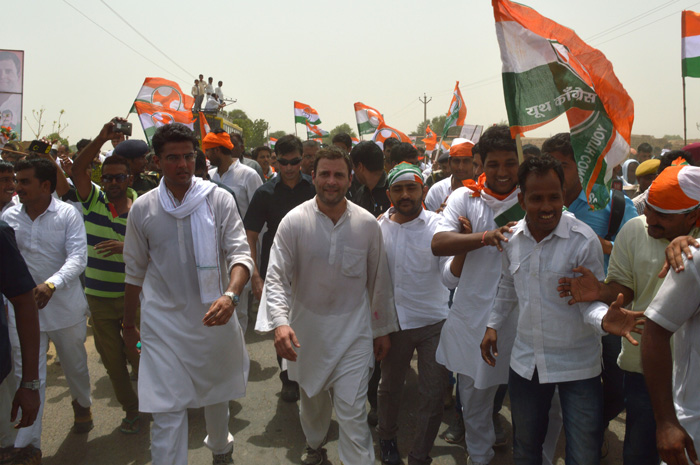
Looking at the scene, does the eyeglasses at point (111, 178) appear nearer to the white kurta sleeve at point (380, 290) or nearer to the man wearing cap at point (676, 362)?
the white kurta sleeve at point (380, 290)

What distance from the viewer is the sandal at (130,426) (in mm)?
4488

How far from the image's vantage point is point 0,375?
9.00ft

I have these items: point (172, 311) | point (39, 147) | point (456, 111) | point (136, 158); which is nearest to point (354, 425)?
point (172, 311)

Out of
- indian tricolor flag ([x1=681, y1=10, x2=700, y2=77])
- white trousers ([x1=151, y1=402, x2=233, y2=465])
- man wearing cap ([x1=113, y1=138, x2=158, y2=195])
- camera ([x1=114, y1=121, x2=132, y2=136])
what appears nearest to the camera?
white trousers ([x1=151, y1=402, x2=233, y2=465])

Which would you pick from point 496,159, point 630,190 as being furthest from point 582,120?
point 630,190

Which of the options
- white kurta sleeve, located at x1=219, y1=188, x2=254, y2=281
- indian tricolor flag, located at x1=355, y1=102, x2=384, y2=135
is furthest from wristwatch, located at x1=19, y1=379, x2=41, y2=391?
indian tricolor flag, located at x1=355, y1=102, x2=384, y2=135

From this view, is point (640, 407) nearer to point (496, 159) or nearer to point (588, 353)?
point (588, 353)

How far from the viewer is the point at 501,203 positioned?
3486mm

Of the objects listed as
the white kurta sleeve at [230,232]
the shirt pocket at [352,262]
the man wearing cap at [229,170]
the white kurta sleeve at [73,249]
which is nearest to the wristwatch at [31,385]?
the white kurta sleeve at [230,232]

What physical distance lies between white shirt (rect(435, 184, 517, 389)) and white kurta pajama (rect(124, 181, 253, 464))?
144 cm

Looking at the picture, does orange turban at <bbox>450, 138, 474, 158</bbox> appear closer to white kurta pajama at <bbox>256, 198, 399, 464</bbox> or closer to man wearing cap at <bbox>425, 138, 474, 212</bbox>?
man wearing cap at <bbox>425, 138, 474, 212</bbox>

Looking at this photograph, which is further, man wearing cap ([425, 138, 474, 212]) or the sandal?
man wearing cap ([425, 138, 474, 212])

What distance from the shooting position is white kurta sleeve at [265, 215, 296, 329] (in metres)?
3.33

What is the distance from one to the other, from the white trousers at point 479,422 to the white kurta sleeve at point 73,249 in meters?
3.15
